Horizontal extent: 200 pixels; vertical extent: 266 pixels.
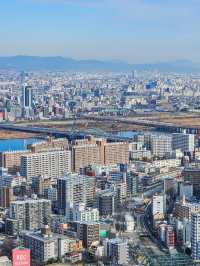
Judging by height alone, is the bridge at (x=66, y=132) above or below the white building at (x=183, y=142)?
below

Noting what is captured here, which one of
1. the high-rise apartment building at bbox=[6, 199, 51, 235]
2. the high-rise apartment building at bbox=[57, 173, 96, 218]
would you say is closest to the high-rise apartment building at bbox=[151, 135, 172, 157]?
the high-rise apartment building at bbox=[57, 173, 96, 218]

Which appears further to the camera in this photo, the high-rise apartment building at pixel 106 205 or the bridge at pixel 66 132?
the bridge at pixel 66 132

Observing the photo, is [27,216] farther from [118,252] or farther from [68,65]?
[68,65]

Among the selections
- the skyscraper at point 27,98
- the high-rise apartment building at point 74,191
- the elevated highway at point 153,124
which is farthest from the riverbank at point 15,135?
the high-rise apartment building at point 74,191

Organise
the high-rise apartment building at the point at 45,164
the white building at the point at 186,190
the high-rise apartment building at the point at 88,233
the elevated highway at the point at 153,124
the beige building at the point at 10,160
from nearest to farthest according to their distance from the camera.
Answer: the high-rise apartment building at the point at 88,233
the white building at the point at 186,190
the high-rise apartment building at the point at 45,164
the beige building at the point at 10,160
the elevated highway at the point at 153,124

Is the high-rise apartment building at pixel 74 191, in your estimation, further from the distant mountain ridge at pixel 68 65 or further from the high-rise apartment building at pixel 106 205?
the distant mountain ridge at pixel 68 65

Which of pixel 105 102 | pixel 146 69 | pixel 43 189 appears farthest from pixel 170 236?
pixel 146 69

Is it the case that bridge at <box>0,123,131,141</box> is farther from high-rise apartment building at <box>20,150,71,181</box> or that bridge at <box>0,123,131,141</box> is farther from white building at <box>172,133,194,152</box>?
high-rise apartment building at <box>20,150,71,181</box>
